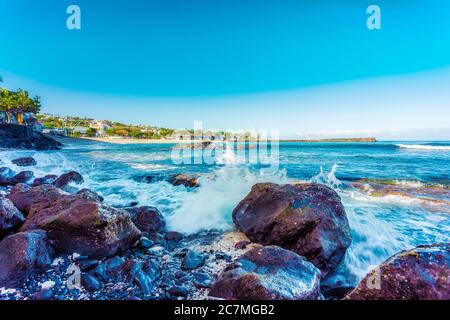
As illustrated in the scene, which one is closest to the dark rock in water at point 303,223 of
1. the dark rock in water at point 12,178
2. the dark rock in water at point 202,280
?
the dark rock in water at point 202,280

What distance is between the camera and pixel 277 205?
15.4 ft

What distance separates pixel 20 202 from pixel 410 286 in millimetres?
7081

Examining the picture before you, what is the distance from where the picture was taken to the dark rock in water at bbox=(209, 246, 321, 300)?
2.36 metres

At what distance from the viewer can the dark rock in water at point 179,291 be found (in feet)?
9.46

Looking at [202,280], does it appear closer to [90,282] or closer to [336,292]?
[90,282]

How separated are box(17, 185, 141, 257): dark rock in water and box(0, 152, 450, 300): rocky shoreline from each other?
16 mm

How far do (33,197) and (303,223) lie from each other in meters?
5.95

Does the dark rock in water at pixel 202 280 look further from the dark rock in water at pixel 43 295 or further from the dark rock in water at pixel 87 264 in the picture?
the dark rock in water at pixel 43 295

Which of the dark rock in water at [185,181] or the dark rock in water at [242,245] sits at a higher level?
the dark rock in water at [185,181]

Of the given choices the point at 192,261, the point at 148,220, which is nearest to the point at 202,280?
the point at 192,261

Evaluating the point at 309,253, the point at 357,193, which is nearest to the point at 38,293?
the point at 309,253

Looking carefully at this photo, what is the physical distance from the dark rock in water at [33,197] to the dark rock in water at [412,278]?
5611 mm

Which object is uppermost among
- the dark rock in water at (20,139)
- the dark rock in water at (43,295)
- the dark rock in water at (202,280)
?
the dark rock in water at (20,139)
